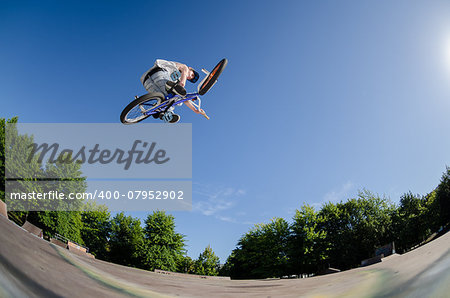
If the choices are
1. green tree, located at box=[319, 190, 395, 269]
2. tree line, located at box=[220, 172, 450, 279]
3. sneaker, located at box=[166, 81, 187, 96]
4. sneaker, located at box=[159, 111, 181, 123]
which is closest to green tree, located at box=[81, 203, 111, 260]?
tree line, located at box=[220, 172, 450, 279]

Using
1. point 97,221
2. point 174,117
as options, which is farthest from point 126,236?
point 174,117

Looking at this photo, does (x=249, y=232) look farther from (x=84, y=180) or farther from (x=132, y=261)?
(x=84, y=180)

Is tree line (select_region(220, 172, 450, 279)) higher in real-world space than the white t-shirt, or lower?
lower

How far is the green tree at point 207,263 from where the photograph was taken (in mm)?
1557

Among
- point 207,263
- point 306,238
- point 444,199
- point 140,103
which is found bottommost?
point 207,263

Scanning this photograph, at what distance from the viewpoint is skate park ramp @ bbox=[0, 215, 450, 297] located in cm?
66

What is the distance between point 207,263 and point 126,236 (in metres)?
0.71

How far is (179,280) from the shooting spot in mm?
1021

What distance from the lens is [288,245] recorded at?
1.63 metres

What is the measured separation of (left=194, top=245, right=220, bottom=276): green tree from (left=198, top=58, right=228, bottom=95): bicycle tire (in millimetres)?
2147

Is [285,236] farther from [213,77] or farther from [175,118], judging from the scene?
[175,118]

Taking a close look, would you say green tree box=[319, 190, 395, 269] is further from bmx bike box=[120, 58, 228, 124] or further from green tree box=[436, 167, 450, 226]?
bmx bike box=[120, 58, 228, 124]

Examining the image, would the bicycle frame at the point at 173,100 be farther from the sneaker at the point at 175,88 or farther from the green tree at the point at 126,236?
the green tree at the point at 126,236

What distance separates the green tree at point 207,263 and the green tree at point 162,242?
133mm
